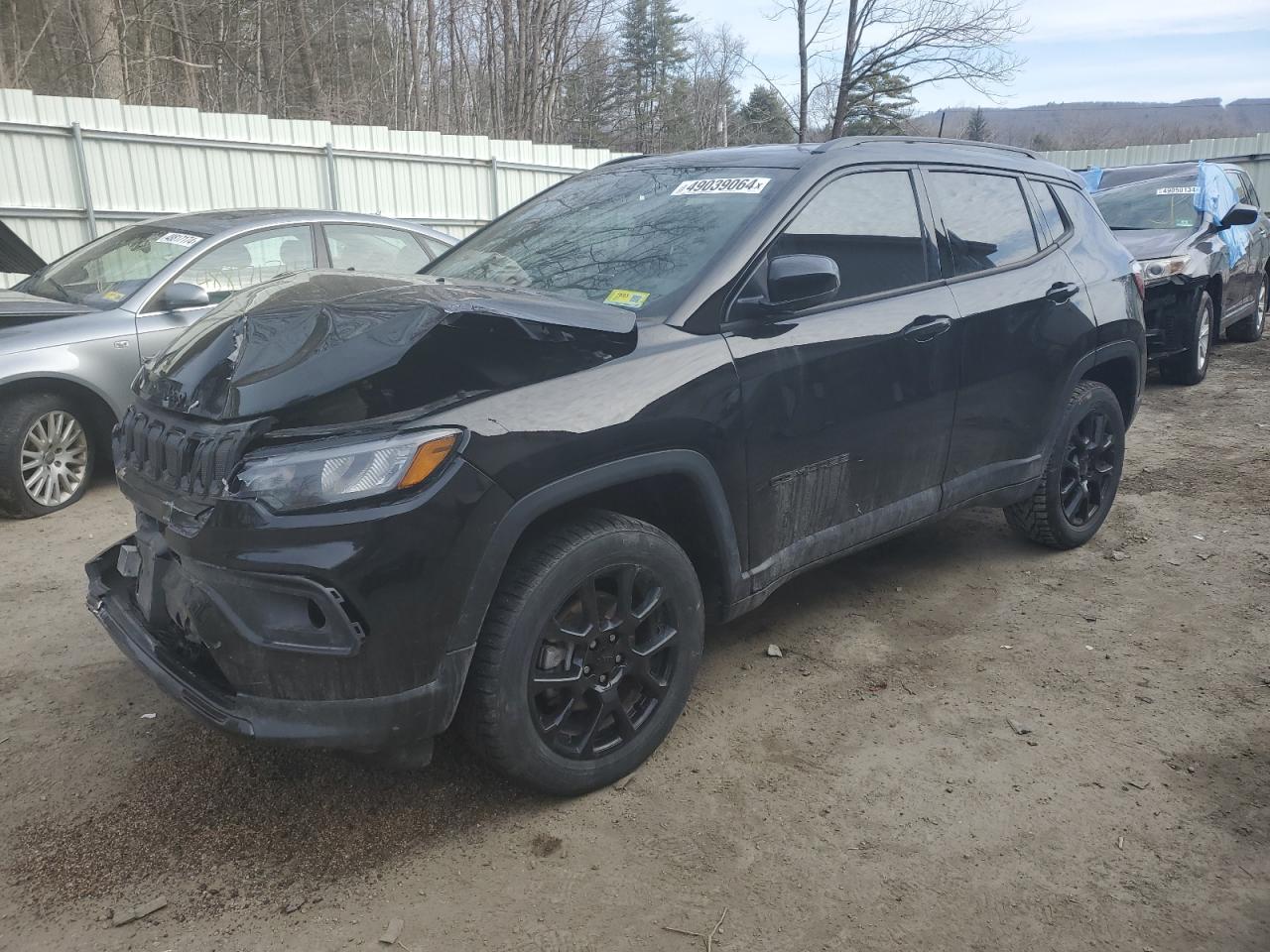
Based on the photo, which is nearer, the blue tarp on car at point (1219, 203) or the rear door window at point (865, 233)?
the rear door window at point (865, 233)

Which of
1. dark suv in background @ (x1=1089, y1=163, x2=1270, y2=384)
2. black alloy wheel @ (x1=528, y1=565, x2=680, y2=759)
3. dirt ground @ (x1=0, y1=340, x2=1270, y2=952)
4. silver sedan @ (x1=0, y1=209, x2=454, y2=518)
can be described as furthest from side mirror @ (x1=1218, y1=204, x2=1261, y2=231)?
black alloy wheel @ (x1=528, y1=565, x2=680, y2=759)

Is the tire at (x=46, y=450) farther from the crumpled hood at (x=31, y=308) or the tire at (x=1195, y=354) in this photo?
the tire at (x=1195, y=354)

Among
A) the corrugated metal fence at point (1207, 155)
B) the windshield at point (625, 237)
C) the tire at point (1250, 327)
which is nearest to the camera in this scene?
the windshield at point (625, 237)

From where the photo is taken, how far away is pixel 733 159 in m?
3.70

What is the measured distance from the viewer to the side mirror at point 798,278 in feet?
9.86

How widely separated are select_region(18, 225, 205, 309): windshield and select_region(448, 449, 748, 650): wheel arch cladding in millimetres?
4346

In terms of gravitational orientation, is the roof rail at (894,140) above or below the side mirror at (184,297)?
above

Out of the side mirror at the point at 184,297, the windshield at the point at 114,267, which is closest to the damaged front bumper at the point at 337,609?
the side mirror at the point at 184,297

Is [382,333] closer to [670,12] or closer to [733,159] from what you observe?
[733,159]

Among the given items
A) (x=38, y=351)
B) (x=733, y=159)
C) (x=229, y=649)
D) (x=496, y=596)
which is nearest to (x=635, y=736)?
(x=496, y=596)

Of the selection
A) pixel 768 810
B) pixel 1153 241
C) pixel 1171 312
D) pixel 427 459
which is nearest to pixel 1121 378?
pixel 768 810

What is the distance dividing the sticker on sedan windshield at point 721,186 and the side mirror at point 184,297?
3491 mm

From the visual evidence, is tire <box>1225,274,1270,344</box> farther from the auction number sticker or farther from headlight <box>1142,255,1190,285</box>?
the auction number sticker

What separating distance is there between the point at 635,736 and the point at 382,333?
141 cm
